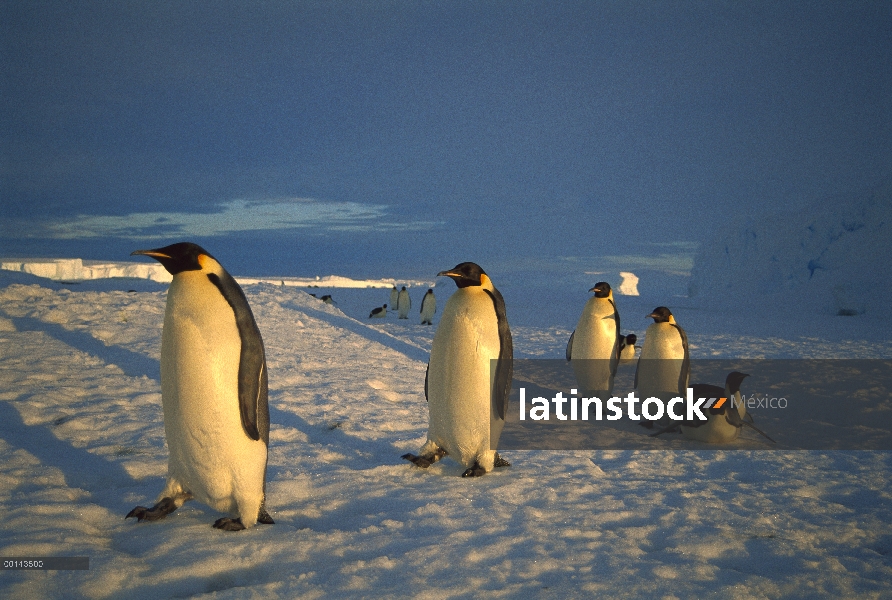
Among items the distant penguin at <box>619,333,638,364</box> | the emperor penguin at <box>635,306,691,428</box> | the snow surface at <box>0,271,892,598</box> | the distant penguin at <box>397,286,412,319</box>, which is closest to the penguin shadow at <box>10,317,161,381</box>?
the snow surface at <box>0,271,892,598</box>

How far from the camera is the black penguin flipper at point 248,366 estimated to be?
9.55 ft

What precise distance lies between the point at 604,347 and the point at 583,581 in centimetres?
481

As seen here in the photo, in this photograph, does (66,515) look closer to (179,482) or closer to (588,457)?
(179,482)

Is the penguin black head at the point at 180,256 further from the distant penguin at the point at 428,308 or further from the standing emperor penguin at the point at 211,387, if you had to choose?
the distant penguin at the point at 428,308

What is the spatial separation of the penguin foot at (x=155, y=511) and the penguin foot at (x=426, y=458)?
169 cm

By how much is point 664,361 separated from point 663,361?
0.04 ft

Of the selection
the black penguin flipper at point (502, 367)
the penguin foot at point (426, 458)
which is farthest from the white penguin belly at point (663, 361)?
the penguin foot at point (426, 458)

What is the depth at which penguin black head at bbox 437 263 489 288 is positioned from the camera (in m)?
4.11

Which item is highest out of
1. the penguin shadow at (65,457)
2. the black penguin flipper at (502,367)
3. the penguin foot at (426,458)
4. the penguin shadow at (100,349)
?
the black penguin flipper at (502,367)

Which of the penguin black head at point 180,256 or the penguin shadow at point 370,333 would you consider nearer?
the penguin black head at point 180,256

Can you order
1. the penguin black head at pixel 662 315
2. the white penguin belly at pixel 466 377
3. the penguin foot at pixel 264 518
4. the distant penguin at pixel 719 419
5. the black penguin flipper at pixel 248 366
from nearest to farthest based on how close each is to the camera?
the black penguin flipper at pixel 248 366, the penguin foot at pixel 264 518, the white penguin belly at pixel 466 377, the distant penguin at pixel 719 419, the penguin black head at pixel 662 315

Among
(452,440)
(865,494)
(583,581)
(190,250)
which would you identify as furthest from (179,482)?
(865,494)

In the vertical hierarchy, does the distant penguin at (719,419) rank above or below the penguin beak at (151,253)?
below

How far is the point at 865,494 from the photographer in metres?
4.17
